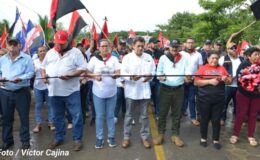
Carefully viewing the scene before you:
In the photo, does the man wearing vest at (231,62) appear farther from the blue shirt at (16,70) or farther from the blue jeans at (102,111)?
the blue shirt at (16,70)

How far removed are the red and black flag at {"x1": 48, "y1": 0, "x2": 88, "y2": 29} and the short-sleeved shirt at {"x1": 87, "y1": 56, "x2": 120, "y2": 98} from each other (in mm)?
1539

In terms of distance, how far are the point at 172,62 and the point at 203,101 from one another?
3.02 feet

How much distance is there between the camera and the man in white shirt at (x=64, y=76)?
6137mm

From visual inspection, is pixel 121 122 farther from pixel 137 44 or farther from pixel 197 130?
pixel 137 44

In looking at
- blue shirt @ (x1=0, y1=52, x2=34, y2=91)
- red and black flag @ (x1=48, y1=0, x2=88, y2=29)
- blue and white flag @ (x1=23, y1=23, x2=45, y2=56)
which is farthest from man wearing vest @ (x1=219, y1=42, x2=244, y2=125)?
blue and white flag @ (x1=23, y1=23, x2=45, y2=56)

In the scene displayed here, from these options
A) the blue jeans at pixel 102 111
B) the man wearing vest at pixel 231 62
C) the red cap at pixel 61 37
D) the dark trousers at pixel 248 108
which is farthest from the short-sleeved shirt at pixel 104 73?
the man wearing vest at pixel 231 62

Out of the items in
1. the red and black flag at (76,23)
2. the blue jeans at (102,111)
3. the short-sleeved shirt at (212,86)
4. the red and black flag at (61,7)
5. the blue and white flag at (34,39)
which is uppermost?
the red and black flag at (61,7)

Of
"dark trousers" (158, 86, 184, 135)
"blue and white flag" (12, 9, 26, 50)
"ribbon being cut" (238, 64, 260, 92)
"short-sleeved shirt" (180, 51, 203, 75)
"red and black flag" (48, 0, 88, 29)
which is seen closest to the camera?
"ribbon being cut" (238, 64, 260, 92)

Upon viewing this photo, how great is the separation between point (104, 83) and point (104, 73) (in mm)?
187

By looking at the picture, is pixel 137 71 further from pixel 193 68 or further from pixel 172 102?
pixel 193 68

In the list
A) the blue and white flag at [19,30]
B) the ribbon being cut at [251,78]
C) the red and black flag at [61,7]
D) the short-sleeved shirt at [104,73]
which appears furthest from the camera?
the blue and white flag at [19,30]

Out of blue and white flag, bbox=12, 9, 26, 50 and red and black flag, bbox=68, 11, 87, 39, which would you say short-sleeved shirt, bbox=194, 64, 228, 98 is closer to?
red and black flag, bbox=68, 11, 87, 39

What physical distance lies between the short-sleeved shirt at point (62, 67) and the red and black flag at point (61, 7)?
140 cm

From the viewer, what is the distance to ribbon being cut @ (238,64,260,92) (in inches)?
253
